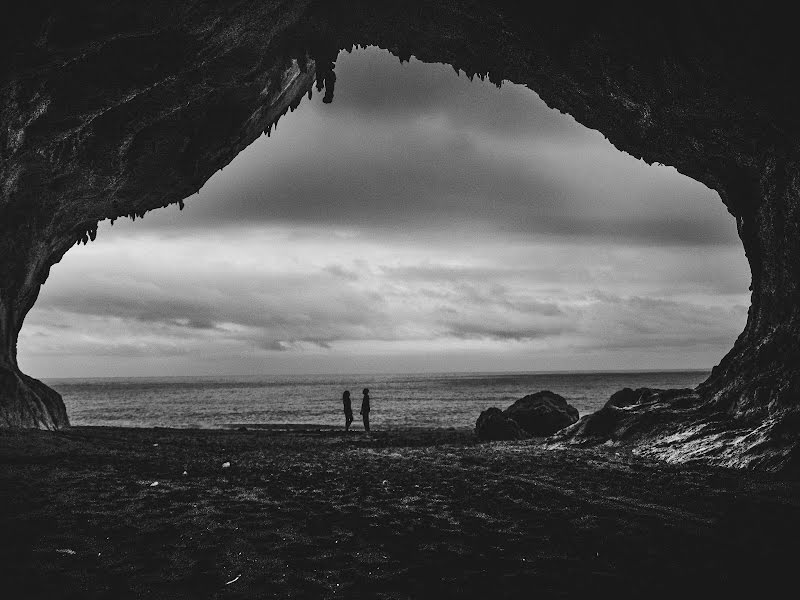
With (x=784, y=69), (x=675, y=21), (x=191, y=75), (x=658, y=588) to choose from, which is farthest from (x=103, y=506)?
(x=784, y=69)

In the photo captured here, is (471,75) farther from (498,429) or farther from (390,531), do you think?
(390,531)

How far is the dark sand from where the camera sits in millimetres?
4324

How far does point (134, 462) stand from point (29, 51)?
808 cm

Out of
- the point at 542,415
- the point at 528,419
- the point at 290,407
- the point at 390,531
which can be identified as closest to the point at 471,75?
the point at 390,531

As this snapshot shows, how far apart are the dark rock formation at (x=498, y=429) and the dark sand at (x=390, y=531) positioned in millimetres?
9660

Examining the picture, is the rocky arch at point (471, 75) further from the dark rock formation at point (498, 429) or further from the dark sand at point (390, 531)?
the dark sand at point (390, 531)

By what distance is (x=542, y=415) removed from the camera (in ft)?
74.5

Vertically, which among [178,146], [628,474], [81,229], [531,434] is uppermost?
[178,146]

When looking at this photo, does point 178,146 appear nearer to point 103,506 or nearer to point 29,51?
point 29,51

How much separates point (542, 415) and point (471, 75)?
13.8 metres

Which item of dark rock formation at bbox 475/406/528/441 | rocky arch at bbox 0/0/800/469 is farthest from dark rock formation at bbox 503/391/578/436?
rocky arch at bbox 0/0/800/469

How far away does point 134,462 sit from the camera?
11.8m

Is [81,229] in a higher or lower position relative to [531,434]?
higher

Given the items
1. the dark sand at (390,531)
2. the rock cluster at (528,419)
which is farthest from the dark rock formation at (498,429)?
the dark sand at (390,531)
